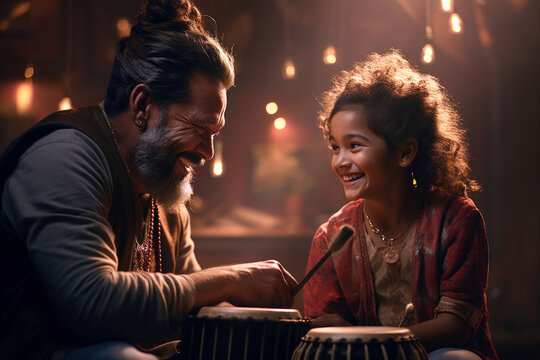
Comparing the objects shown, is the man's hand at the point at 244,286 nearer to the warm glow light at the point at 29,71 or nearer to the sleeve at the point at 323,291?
the sleeve at the point at 323,291

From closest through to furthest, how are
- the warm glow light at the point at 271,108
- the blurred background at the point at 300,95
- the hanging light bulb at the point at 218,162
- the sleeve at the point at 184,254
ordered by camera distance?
the sleeve at the point at 184,254 → the hanging light bulb at the point at 218,162 → the blurred background at the point at 300,95 → the warm glow light at the point at 271,108

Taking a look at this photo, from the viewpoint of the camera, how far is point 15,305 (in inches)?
73.6

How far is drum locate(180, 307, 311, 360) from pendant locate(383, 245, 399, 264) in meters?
0.72

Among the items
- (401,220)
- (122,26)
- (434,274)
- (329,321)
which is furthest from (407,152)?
(122,26)

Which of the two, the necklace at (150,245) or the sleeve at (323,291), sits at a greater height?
the necklace at (150,245)

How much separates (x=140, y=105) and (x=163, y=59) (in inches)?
9.0

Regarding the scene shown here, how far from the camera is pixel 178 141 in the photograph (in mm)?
2436

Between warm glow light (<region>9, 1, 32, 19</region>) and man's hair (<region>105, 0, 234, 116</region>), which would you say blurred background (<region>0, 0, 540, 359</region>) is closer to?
warm glow light (<region>9, 1, 32, 19</region>)

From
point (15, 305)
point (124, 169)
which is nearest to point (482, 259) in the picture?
point (124, 169)

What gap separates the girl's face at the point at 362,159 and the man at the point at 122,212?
61 centimetres

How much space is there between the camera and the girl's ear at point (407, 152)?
8.86 feet

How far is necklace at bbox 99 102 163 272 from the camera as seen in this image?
248 cm

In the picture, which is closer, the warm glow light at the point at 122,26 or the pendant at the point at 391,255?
the pendant at the point at 391,255

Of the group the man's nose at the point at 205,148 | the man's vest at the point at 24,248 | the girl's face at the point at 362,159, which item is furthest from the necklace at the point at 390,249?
the man's vest at the point at 24,248
